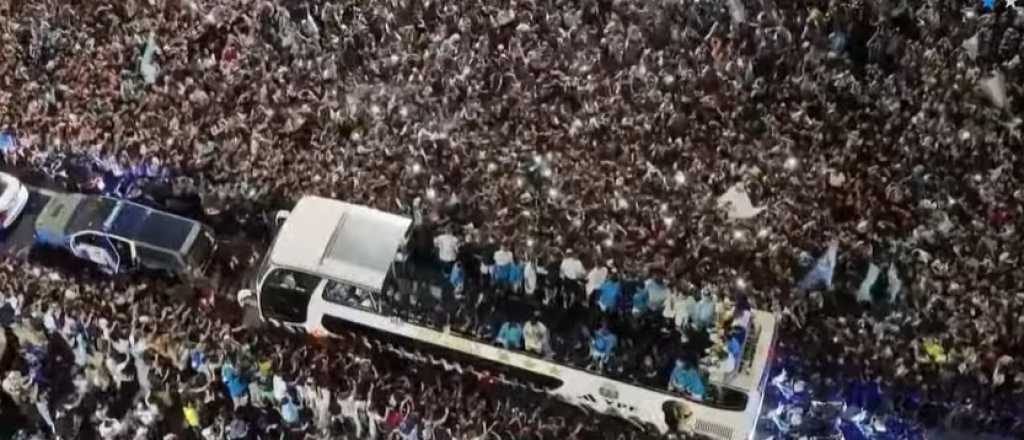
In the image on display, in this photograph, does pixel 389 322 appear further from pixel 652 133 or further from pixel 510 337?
pixel 652 133

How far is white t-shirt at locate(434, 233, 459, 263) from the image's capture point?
10039mm

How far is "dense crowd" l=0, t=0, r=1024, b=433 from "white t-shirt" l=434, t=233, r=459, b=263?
1.09ft

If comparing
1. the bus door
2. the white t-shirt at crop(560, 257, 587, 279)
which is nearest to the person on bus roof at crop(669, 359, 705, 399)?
the white t-shirt at crop(560, 257, 587, 279)

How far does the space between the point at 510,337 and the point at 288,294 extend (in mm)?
1663

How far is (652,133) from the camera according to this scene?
11078 mm

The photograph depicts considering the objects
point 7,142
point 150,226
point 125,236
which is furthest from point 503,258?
point 7,142

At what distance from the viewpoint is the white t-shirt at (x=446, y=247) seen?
10039 millimetres

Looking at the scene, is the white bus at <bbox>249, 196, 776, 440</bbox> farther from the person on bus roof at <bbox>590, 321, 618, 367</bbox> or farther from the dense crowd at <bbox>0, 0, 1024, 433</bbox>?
the dense crowd at <bbox>0, 0, 1024, 433</bbox>

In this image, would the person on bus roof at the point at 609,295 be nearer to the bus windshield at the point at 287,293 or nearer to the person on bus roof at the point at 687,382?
the person on bus roof at the point at 687,382

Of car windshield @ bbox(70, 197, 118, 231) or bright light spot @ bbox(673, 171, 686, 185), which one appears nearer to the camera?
car windshield @ bbox(70, 197, 118, 231)

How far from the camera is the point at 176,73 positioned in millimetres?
11867

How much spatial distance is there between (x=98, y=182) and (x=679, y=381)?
5169 mm

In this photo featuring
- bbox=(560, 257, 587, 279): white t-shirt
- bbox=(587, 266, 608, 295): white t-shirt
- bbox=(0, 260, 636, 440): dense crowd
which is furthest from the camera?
bbox=(560, 257, 587, 279): white t-shirt

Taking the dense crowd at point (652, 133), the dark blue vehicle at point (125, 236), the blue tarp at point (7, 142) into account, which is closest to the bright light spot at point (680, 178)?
the dense crowd at point (652, 133)
